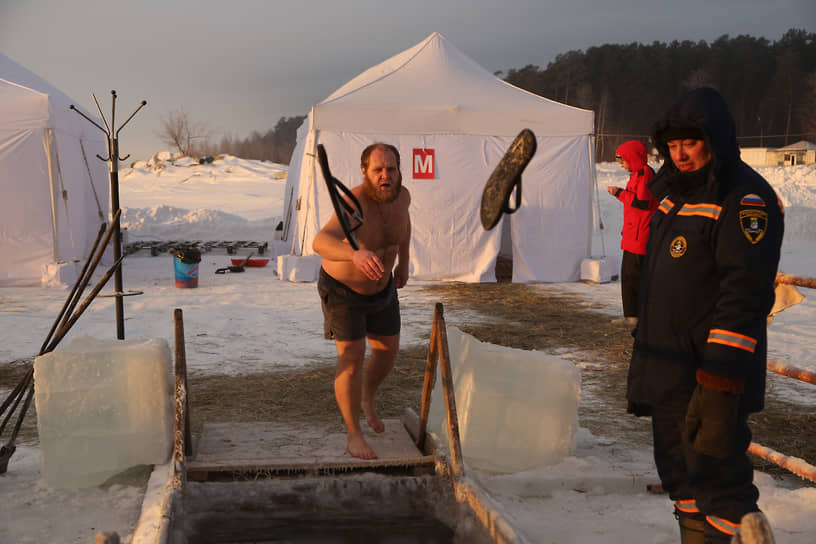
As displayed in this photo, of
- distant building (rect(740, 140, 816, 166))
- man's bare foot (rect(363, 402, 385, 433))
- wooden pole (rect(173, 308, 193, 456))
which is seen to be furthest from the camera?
distant building (rect(740, 140, 816, 166))

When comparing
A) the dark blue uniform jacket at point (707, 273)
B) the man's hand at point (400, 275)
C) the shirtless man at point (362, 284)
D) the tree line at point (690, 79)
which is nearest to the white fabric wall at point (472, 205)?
the man's hand at point (400, 275)

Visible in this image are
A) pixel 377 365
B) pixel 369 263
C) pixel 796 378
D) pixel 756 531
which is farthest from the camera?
pixel 377 365

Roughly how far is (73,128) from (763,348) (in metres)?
12.7

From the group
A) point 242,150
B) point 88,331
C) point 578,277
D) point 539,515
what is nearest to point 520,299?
point 578,277

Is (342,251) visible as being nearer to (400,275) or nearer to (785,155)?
(400,275)

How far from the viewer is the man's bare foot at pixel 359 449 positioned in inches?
138

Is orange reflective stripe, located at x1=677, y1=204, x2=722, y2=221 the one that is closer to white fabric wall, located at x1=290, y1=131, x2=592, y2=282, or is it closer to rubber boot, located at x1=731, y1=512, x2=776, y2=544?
rubber boot, located at x1=731, y1=512, x2=776, y2=544

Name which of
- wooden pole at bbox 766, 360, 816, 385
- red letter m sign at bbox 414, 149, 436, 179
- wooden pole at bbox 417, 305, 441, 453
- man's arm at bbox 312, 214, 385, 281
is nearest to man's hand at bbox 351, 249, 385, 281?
man's arm at bbox 312, 214, 385, 281

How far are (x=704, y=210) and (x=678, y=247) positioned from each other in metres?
0.14

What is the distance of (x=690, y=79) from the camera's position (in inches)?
2174

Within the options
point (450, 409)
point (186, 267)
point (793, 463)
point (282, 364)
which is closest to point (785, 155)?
point (186, 267)

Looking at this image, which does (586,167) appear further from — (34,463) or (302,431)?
(34,463)

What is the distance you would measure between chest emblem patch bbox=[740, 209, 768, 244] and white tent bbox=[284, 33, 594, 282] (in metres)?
9.81

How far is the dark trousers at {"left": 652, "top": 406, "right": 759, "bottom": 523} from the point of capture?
2129mm
